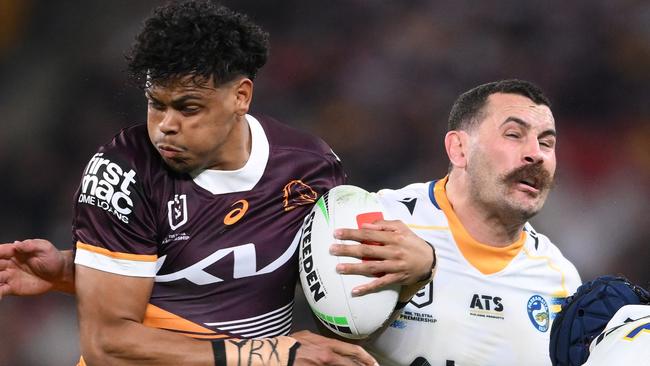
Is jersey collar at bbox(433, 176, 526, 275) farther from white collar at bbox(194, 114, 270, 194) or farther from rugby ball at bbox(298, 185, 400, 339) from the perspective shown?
white collar at bbox(194, 114, 270, 194)

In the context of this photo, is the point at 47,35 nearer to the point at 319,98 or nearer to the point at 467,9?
the point at 319,98

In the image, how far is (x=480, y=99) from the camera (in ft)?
11.3

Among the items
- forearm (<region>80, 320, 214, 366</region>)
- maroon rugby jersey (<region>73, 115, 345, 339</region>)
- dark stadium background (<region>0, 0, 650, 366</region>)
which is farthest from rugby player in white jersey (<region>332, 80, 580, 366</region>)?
dark stadium background (<region>0, 0, 650, 366</region>)

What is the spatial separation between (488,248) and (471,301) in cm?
22

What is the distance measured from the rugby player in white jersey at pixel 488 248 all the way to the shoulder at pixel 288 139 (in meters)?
0.44

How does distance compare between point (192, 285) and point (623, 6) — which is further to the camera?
point (623, 6)

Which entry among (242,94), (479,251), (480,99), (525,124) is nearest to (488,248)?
(479,251)

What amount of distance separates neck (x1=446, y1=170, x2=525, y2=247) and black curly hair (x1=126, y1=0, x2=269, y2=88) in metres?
1.05

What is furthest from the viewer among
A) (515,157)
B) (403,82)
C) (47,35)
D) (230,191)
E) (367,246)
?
(403,82)

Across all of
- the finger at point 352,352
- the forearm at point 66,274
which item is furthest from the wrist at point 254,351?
the forearm at point 66,274

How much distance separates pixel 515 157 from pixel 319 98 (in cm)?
217

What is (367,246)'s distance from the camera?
2.58 meters

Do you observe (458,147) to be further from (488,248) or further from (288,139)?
(288,139)

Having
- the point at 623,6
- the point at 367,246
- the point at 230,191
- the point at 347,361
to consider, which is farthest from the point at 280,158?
the point at 623,6
